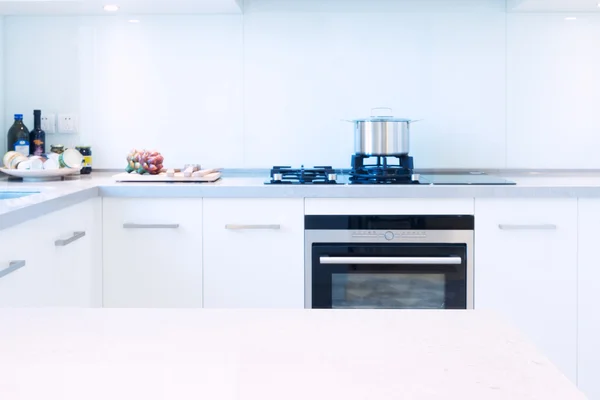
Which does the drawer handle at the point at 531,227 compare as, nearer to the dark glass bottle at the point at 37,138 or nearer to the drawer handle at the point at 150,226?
the drawer handle at the point at 150,226

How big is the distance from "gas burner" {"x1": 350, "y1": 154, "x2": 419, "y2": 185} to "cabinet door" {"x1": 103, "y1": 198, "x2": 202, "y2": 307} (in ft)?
1.86

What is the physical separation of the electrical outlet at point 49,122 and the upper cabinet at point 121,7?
1.36 feet

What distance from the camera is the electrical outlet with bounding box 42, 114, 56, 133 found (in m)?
2.99

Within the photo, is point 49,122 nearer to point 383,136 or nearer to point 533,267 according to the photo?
point 383,136

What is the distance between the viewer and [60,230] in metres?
2.07

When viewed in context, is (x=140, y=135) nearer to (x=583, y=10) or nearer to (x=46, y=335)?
(x=583, y=10)

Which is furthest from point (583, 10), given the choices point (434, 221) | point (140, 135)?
point (140, 135)

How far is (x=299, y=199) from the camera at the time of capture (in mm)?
2365

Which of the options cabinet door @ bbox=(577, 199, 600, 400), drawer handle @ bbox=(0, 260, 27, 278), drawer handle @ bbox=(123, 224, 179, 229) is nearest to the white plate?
drawer handle @ bbox=(123, 224, 179, 229)

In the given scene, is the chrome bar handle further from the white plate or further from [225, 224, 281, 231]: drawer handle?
the white plate

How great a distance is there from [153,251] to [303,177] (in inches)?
22.0

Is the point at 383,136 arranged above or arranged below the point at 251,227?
above

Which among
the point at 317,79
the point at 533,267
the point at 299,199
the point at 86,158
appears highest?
the point at 317,79

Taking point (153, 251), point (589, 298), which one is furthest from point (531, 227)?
point (153, 251)
